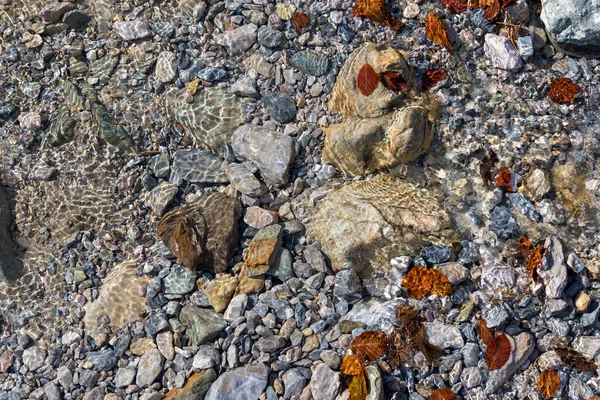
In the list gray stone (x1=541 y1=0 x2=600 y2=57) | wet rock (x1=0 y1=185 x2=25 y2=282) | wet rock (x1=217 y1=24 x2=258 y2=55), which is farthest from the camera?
wet rock (x1=217 y1=24 x2=258 y2=55)

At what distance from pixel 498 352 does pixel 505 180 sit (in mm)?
1528

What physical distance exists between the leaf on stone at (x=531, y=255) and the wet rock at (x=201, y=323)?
2.67m

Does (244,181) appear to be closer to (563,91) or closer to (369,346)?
(369,346)

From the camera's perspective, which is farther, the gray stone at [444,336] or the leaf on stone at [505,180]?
the leaf on stone at [505,180]

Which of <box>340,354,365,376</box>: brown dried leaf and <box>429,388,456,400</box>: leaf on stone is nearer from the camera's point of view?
<box>429,388,456,400</box>: leaf on stone

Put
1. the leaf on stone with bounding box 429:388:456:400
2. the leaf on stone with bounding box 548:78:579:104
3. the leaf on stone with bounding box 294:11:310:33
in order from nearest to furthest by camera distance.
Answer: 1. the leaf on stone with bounding box 429:388:456:400
2. the leaf on stone with bounding box 548:78:579:104
3. the leaf on stone with bounding box 294:11:310:33

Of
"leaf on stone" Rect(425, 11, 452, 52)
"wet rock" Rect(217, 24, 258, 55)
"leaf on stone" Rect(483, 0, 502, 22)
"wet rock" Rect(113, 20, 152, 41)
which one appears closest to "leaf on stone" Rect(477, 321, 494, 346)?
"leaf on stone" Rect(425, 11, 452, 52)

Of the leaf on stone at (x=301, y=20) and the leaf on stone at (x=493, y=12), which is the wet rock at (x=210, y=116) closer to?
the leaf on stone at (x=301, y=20)

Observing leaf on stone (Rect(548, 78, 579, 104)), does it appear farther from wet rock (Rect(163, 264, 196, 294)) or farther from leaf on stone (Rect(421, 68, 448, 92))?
wet rock (Rect(163, 264, 196, 294))

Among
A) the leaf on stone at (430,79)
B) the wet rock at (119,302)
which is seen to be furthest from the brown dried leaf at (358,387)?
the leaf on stone at (430,79)

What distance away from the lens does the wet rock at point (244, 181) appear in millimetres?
5258

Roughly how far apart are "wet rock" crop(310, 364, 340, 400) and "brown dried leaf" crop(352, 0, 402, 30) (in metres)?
3.40

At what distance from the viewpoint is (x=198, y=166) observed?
554cm

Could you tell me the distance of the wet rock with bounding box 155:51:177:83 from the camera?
5895mm
